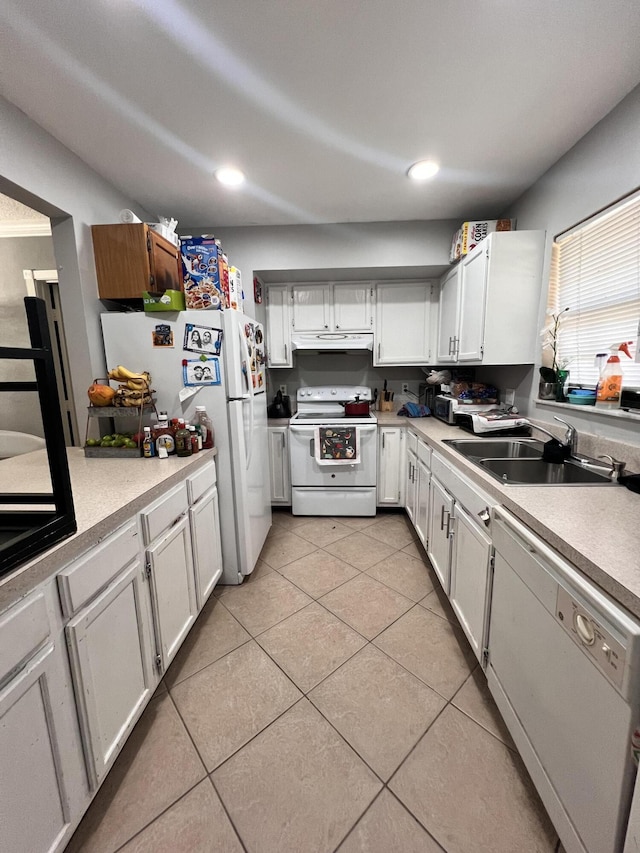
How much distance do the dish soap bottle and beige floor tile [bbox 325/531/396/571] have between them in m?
1.53

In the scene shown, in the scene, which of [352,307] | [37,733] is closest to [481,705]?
[37,733]

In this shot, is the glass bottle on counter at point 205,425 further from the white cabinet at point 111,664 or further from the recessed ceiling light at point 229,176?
the recessed ceiling light at point 229,176

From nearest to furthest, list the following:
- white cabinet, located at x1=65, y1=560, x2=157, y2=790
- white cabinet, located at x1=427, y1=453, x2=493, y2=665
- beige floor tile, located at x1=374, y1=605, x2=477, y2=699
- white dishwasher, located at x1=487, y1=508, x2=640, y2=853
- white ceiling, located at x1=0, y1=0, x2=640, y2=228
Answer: white dishwasher, located at x1=487, y1=508, x2=640, y2=853 < white cabinet, located at x1=65, y1=560, x2=157, y2=790 < white ceiling, located at x1=0, y1=0, x2=640, y2=228 < white cabinet, located at x1=427, y1=453, x2=493, y2=665 < beige floor tile, located at x1=374, y1=605, x2=477, y2=699

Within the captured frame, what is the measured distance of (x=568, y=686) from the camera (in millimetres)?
798

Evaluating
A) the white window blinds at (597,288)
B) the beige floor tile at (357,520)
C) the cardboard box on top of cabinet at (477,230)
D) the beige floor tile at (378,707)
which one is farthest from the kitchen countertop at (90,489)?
the cardboard box on top of cabinet at (477,230)

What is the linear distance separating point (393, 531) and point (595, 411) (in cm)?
159

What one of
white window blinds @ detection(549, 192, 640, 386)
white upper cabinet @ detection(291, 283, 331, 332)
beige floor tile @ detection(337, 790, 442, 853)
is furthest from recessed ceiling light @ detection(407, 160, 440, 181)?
beige floor tile @ detection(337, 790, 442, 853)

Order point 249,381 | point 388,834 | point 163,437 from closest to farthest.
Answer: point 388,834
point 163,437
point 249,381

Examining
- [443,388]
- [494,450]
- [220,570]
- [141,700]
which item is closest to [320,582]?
[220,570]

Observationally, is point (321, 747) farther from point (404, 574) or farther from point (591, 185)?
point (591, 185)

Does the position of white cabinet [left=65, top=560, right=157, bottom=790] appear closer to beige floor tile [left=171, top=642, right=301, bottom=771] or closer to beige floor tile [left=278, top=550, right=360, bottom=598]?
beige floor tile [left=171, top=642, right=301, bottom=771]

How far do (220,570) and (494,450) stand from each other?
174 centimetres

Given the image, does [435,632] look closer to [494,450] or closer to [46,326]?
[494,450]

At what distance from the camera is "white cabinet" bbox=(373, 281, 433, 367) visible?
295cm
